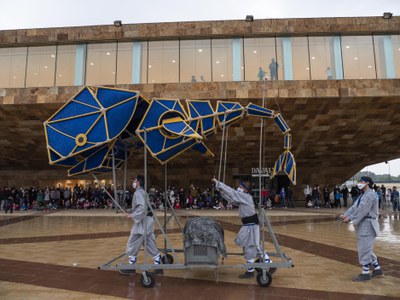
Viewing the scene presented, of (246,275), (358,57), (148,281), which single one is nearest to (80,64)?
(358,57)

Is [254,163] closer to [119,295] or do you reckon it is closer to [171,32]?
[171,32]

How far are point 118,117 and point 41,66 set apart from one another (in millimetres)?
15890

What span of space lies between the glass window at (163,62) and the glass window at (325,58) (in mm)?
7870

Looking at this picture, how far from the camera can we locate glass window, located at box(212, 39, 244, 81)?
1817cm

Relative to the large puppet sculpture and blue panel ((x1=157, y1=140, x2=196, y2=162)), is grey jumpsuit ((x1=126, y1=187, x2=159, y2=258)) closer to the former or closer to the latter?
blue panel ((x1=157, y1=140, x2=196, y2=162))

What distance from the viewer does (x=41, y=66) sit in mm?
19125

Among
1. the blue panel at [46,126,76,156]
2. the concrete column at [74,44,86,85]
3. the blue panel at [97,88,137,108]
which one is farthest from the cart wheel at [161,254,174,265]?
the concrete column at [74,44,86,85]

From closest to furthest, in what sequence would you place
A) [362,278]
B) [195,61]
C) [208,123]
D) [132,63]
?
1. [362,278]
2. [208,123]
3. [195,61]
4. [132,63]

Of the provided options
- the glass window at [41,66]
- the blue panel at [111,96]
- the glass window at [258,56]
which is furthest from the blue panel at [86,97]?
the glass window at [41,66]

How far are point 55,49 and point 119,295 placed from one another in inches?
724

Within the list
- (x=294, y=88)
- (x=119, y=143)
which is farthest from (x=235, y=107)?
(x=294, y=88)

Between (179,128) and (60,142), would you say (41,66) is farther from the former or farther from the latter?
(179,128)

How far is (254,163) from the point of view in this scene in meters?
24.6

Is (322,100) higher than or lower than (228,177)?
higher
